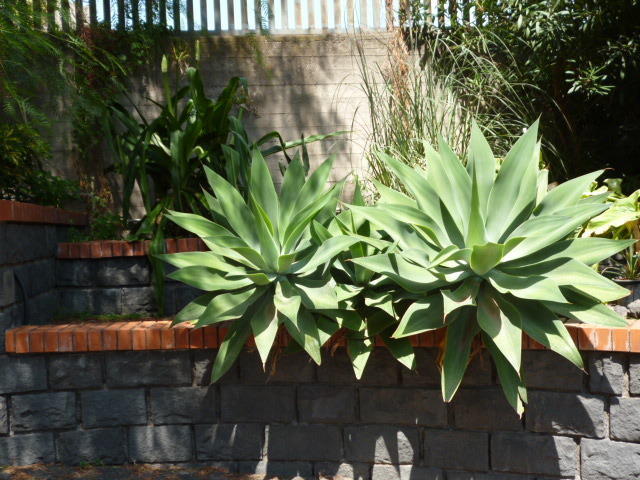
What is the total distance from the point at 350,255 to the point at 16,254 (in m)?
1.62

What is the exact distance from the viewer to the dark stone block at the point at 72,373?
9.75ft

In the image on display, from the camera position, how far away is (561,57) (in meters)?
4.47

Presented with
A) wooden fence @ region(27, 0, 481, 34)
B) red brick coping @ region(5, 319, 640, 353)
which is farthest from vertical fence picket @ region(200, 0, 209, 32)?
red brick coping @ region(5, 319, 640, 353)

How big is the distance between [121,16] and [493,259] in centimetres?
367

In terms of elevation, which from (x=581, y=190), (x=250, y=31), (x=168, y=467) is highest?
(x=250, y=31)

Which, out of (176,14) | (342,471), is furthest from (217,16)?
(342,471)

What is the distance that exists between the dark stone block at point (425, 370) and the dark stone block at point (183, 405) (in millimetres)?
922

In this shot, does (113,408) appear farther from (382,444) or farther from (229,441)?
(382,444)

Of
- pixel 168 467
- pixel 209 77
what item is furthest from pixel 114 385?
pixel 209 77

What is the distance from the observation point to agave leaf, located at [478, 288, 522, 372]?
7.45 ft

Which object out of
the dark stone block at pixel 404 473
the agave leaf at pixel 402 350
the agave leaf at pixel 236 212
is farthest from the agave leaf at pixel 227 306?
the dark stone block at pixel 404 473

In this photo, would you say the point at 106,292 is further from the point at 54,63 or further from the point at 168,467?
the point at 54,63

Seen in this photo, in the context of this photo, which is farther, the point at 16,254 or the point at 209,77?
the point at 209,77

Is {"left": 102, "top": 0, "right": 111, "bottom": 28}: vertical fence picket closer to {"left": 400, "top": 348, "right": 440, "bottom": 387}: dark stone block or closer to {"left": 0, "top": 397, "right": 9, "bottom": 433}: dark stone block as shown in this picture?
{"left": 0, "top": 397, "right": 9, "bottom": 433}: dark stone block
